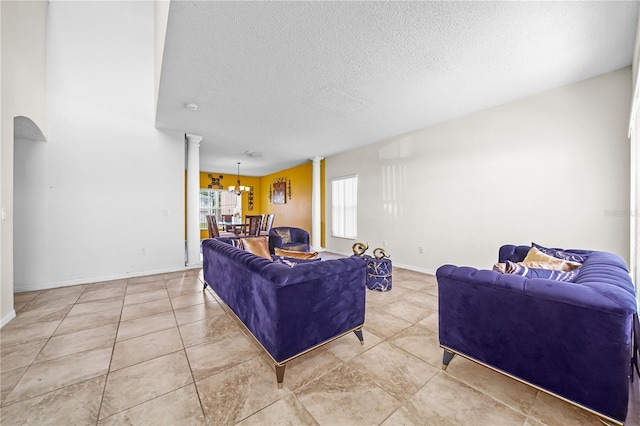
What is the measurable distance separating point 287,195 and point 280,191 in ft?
1.61

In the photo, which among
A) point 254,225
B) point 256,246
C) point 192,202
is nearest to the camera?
point 256,246

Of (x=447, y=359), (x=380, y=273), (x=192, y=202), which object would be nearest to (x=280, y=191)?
(x=192, y=202)

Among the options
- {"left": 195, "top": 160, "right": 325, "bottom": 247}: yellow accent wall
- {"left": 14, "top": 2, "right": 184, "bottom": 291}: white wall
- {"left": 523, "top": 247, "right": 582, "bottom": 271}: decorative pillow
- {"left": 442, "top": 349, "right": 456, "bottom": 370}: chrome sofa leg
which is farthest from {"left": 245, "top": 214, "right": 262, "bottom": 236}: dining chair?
{"left": 523, "top": 247, "right": 582, "bottom": 271}: decorative pillow

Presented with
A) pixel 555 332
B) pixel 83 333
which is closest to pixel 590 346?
pixel 555 332

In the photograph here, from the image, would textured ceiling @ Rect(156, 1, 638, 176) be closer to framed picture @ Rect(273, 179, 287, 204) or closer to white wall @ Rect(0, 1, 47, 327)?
white wall @ Rect(0, 1, 47, 327)

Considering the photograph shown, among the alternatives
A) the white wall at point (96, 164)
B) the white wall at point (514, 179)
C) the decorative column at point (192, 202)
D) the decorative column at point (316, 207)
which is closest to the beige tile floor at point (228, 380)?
the white wall at point (96, 164)

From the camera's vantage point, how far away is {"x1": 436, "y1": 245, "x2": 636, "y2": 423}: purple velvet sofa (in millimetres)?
1099

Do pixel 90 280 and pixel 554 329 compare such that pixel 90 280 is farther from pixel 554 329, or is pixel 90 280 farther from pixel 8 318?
pixel 554 329

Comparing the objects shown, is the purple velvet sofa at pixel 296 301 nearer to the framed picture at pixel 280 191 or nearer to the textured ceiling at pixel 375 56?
the textured ceiling at pixel 375 56

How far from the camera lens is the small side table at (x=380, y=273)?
3254 mm

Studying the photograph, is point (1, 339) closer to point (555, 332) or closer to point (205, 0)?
point (205, 0)

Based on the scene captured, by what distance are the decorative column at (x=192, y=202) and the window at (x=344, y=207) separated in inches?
128

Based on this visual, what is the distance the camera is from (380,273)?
326 centimetres

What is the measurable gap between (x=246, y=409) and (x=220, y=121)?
12.7 feet
